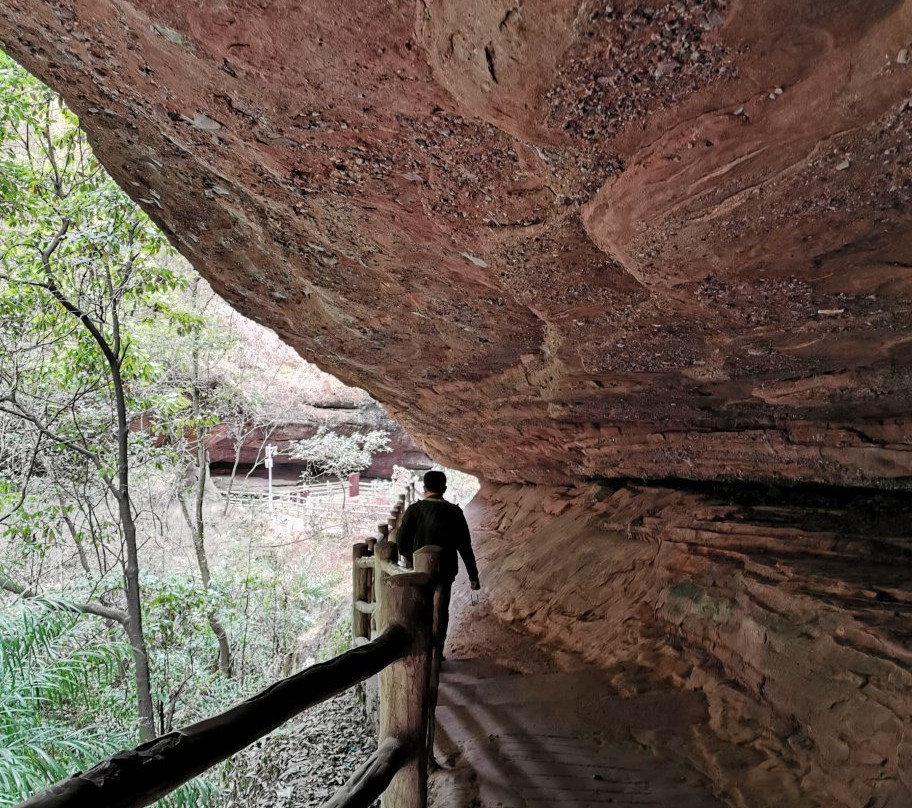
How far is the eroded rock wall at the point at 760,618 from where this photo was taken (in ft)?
8.45

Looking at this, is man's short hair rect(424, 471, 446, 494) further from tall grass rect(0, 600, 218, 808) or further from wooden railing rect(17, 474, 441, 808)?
tall grass rect(0, 600, 218, 808)

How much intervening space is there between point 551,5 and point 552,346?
263 cm

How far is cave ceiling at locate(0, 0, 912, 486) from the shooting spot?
139 centimetres

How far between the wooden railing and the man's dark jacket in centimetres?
109

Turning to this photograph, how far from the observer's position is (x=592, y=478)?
23.2 ft

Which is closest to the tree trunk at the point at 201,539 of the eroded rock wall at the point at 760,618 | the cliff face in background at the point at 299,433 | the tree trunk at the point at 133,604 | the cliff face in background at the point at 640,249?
the tree trunk at the point at 133,604

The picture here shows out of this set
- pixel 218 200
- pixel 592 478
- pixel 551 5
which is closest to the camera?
pixel 551 5

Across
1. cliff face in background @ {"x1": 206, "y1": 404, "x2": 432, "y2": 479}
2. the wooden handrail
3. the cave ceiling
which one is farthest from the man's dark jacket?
cliff face in background @ {"x1": 206, "y1": 404, "x2": 432, "y2": 479}

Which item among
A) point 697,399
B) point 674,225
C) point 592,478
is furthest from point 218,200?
point 592,478

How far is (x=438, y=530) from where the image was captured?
4117 millimetres

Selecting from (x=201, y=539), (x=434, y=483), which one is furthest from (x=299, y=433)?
(x=434, y=483)

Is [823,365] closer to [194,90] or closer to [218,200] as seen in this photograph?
[194,90]

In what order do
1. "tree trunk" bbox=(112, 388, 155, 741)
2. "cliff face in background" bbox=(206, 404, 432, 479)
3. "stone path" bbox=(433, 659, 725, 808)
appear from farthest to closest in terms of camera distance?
"cliff face in background" bbox=(206, 404, 432, 479) < "tree trunk" bbox=(112, 388, 155, 741) < "stone path" bbox=(433, 659, 725, 808)

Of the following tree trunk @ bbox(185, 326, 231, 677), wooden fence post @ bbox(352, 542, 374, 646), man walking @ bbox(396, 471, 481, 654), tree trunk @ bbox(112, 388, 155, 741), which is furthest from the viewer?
tree trunk @ bbox(185, 326, 231, 677)
